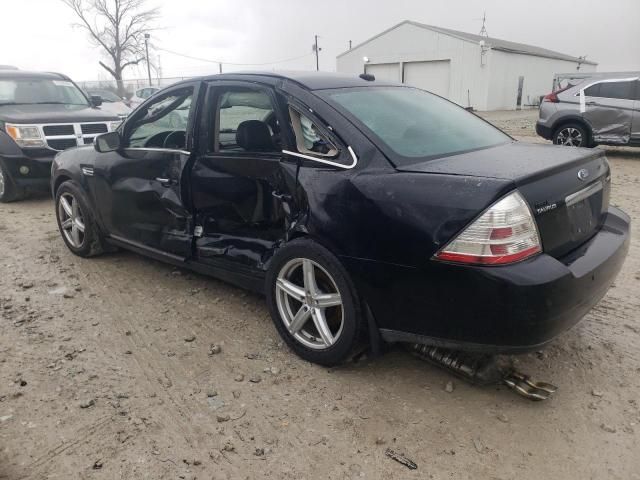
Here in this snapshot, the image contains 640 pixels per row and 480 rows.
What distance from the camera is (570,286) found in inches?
95.2

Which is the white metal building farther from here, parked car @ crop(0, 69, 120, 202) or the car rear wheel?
parked car @ crop(0, 69, 120, 202)

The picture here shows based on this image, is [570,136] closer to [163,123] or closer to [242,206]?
[163,123]

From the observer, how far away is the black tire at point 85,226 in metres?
4.83

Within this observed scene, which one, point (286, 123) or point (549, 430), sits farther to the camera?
point (286, 123)

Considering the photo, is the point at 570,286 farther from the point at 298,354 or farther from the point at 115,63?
the point at 115,63

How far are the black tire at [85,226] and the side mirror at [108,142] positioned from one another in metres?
0.65

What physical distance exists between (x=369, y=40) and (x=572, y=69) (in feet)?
69.1

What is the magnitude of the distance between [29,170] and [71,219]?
9.23ft

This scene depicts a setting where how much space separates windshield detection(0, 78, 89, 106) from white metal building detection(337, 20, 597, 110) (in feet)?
70.9

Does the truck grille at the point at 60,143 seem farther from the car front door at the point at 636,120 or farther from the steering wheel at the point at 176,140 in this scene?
the car front door at the point at 636,120

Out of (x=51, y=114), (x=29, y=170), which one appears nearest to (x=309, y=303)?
(x=29, y=170)

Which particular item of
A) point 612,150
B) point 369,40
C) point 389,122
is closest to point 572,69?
point 369,40

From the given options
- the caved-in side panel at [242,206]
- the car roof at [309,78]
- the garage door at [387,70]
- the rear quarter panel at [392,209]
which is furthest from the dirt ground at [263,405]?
the garage door at [387,70]

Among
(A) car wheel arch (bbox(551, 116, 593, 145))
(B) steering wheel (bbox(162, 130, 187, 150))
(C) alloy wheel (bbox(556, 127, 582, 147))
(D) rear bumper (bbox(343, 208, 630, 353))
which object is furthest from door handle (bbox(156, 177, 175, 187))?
(A) car wheel arch (bbox(551, 116, 593, 145))
